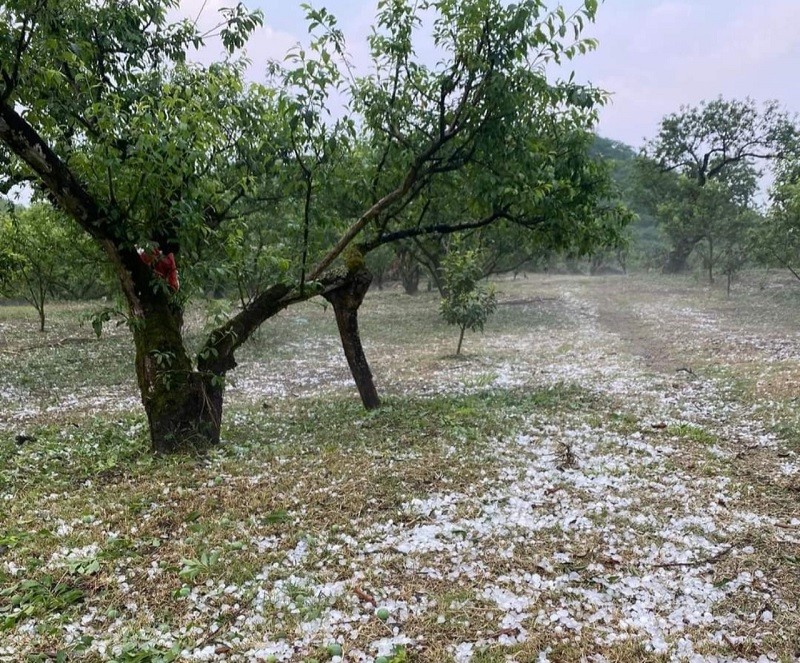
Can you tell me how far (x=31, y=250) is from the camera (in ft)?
60.9

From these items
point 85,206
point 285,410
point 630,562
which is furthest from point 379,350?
point 630,562

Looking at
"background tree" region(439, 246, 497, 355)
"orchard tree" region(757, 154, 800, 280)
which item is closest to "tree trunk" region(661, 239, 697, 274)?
"orchard tree" region(757, 154, 800, 280)

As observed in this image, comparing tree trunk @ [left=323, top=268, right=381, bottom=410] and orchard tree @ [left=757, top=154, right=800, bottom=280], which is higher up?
orchard tree @ [left=757, top=154, right=800, bottom=280]

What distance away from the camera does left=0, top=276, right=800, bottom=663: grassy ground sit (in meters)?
3.85

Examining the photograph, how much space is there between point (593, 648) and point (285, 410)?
8.32m

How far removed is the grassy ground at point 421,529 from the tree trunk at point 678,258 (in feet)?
113

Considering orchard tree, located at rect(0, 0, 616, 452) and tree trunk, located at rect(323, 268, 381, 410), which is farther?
tree trunk, located at rect(323, 268, 381, 410)

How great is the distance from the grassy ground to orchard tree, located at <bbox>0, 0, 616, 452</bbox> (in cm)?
164

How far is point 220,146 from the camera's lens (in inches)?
315

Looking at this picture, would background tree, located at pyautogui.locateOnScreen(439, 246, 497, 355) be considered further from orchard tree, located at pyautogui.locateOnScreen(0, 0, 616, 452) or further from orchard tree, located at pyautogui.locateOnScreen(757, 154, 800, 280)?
orchard tree, located at pyautogui.locateOnScreen(757, 154, 800, 280)

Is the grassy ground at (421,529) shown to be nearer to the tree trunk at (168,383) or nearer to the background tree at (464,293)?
the tree trunk at (168,383)

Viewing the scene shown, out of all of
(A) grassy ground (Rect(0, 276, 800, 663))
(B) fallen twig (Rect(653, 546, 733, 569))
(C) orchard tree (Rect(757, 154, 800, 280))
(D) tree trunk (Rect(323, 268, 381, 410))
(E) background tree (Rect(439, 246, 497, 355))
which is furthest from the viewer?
(C) orchard tree (Rect(757, 154, 800, 280))

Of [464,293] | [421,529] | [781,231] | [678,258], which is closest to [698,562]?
[421,529]

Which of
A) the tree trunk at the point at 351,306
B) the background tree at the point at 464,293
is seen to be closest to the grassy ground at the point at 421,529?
the tree trunk at the point at 351,306
